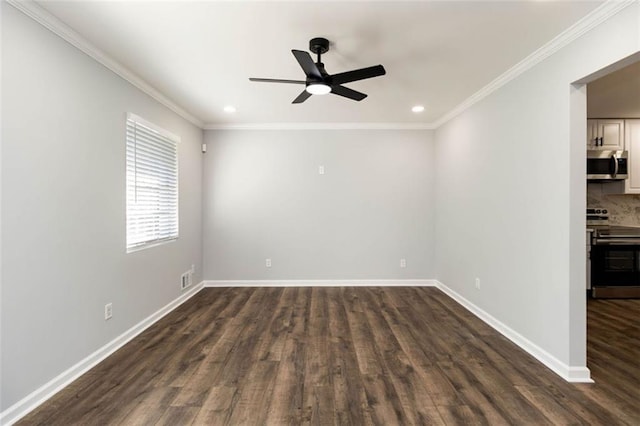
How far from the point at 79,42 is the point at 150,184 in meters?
1.42

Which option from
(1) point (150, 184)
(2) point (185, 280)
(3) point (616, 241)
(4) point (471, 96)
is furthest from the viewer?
(2) point (185, 280)

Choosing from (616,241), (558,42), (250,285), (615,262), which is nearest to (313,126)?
(250,285)

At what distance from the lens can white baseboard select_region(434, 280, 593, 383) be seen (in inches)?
88.8

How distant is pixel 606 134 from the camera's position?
448 centimetres

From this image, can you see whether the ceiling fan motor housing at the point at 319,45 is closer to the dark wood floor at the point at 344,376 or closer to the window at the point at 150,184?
the window at the point at 150,184

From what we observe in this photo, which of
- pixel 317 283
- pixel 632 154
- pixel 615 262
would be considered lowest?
pixel 317 283

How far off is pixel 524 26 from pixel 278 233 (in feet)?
12.4

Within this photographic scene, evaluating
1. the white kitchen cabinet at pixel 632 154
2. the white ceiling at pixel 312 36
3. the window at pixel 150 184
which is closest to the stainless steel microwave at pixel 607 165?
the white kitchen cabinet at pixel 632 154

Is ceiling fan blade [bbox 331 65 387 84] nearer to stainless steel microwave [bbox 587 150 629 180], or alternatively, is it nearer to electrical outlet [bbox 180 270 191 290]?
electrical outlet [bbox 180 270 191 290]

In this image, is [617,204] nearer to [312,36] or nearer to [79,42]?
[312,36]

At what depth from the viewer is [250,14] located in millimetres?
2064

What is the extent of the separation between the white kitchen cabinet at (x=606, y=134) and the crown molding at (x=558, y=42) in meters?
2.24

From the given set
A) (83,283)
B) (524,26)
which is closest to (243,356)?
(83,283)

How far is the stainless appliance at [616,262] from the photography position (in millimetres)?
4113
